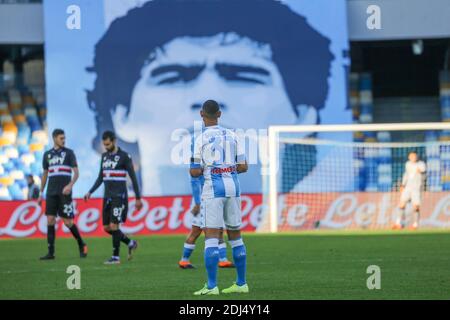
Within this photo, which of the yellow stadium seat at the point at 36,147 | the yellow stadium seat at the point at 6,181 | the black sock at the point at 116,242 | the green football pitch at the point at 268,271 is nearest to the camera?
the green football pitch at the point at 268,271

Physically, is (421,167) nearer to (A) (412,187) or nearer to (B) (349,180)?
(A) (412,187)

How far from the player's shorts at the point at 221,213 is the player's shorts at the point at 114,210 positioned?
19.1ft

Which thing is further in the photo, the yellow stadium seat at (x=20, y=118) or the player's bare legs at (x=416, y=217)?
the yellow stadium seat at (x=20, y=118)

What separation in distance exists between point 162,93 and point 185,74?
924 mm

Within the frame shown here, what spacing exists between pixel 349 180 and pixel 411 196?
2211 millimetres

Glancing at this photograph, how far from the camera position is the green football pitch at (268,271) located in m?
10.9

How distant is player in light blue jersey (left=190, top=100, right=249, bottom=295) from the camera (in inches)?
405

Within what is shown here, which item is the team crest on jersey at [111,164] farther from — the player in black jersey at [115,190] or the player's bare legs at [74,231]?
the player's bare legs at [74,231]

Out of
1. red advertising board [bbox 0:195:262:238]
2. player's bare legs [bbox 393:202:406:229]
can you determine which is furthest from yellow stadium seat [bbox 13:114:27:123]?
player's bare legs [bbox 393:202:406:229]

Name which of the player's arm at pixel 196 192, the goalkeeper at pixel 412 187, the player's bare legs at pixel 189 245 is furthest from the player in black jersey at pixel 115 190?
the goalkeeper at pixel 412 187

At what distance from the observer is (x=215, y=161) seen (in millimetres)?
10359

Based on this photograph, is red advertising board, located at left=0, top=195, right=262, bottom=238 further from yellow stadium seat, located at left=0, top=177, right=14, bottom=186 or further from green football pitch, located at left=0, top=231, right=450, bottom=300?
yellow stadium seat, located at left=0, top=177, right=14, bottom=186

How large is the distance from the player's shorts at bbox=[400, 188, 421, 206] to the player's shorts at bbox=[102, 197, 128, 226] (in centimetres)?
1321

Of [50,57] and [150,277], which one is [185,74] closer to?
[50,57]
